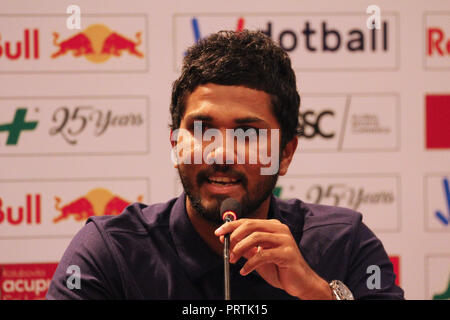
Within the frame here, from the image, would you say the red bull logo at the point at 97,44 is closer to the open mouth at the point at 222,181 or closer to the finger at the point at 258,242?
the open mouth at the point at 222,181

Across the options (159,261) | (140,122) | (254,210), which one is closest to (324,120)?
(140,122)

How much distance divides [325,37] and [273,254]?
4.96 ft

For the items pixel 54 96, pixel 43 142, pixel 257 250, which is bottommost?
pixel 257 250

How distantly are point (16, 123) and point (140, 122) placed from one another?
1.71 feet

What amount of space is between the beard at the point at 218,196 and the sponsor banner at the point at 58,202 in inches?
41.7

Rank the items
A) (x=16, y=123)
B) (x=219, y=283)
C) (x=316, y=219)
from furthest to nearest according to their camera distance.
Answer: (x=16, y=123) → (x=316, y=219) → (x=219, y=283)

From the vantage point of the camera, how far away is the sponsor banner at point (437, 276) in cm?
229

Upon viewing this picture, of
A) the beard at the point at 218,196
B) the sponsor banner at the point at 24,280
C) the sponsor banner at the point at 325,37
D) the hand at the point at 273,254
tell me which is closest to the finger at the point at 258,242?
the hand at the point at 273,254

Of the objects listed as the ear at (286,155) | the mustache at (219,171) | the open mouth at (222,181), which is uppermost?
the ear at (286,155)

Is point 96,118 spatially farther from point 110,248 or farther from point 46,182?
point 110,248

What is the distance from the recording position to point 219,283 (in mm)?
1227

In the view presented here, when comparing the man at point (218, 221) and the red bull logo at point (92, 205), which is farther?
the red bull logo at point (92, 205)

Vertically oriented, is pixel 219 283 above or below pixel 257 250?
below

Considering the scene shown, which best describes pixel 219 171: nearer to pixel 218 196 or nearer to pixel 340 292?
pixel 218 196
